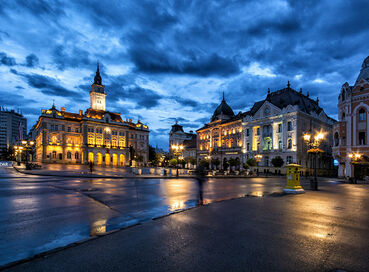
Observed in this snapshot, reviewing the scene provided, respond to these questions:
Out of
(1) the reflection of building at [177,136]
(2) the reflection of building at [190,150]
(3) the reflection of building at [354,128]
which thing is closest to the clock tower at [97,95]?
(1) the reflection of building at [177,136]

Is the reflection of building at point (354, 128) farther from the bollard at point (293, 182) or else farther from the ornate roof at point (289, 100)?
the bollard at point (293, 182)

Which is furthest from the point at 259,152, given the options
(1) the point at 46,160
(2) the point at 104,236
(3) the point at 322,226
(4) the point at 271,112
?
(1) the point at 46,160

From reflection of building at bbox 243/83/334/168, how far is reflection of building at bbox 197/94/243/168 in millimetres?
3250

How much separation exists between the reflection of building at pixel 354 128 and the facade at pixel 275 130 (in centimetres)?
936

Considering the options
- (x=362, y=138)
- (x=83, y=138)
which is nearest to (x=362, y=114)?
(x=362, y=138)

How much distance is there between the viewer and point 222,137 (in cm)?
6488

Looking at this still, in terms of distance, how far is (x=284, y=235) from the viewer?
5.29 meters

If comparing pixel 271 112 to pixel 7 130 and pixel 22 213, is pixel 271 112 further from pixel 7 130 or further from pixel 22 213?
pixel 7 130

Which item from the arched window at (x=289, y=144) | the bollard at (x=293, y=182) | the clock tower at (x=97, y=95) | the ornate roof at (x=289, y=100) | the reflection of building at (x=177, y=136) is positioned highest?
the clock tower at (x=97, y=95)

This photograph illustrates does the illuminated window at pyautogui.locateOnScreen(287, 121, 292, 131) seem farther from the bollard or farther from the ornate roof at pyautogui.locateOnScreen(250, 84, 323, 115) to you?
the bollard

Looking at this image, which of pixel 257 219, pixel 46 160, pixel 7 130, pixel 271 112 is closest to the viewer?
pixel 257 219

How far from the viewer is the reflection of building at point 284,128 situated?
4597 cm

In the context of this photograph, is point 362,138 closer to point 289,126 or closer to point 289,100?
point 289,126

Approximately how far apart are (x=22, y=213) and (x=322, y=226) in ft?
32.9
